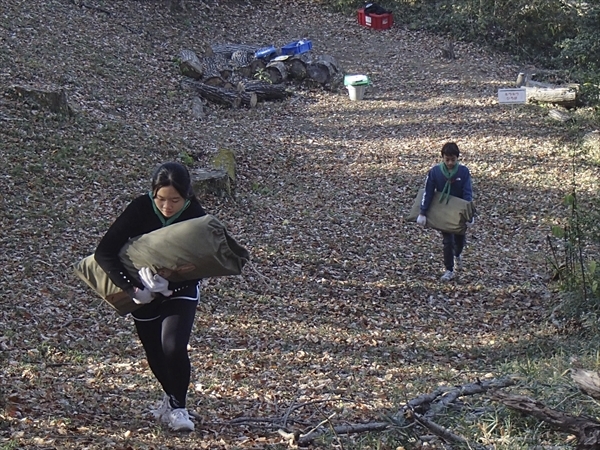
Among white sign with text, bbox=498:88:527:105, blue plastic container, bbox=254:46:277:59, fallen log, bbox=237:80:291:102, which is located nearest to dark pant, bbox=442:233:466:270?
white sign with text, bbox=498:88:527:105

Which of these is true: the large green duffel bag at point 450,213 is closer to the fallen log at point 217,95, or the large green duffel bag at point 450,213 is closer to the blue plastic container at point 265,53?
the fallen log at point 217,95

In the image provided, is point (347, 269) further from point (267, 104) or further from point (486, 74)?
point (486, 74)

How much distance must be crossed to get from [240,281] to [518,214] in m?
5.12

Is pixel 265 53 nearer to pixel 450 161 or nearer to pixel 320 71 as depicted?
pixel 320 71

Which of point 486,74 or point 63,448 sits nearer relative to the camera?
point 63,448

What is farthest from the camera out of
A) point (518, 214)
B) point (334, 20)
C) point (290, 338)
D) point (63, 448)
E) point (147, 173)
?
point (334, 20)

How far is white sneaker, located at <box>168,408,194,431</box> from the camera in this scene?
4.72 meters

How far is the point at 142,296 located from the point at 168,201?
55 centimetres

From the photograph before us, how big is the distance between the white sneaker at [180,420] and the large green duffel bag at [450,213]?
4.87 m

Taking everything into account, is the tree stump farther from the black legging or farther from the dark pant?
the black legging

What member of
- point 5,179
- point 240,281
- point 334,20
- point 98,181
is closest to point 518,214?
point 240,281

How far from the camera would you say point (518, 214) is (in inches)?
467

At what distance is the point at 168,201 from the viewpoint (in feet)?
14.3

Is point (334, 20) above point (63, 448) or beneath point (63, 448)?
above
